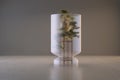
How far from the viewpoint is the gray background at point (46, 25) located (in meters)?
4.38

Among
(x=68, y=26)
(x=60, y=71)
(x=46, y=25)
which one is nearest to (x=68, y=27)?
(x=68, y=26)

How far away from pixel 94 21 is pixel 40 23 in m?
0.94

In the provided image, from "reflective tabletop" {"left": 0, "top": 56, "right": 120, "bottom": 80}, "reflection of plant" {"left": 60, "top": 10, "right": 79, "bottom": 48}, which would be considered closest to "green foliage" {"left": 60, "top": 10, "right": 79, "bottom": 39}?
"reflection of plant" {"left": 60, "top": 10, "right": 79, "bottom": 48}

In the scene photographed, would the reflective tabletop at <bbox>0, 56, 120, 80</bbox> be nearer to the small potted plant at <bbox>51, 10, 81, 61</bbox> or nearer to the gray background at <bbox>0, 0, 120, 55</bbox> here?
the small potted plant at <bbox>51, 10, 81, 61</bbox>

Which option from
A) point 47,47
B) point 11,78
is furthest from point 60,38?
point 47,47

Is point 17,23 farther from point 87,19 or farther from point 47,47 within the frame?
point 87,19

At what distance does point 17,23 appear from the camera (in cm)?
441

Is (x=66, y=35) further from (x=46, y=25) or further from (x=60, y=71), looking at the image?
(x=46, y=25)

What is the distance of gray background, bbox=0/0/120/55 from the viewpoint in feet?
14.4

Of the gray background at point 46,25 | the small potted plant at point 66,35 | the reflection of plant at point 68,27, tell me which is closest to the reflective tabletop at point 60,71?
the small potted plant at point 66,35

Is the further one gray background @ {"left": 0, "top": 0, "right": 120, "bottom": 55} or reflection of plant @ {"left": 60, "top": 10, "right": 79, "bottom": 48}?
gray background @ {"left": 0, "top": 0, "right": 120, "bottom": 55}

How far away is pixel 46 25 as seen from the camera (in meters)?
4.41

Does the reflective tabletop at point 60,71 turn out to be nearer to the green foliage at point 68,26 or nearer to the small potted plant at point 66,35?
the small potted plant at point 66,35

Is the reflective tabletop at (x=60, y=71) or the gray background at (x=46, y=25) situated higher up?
the gray background at (x=46, y=25)
